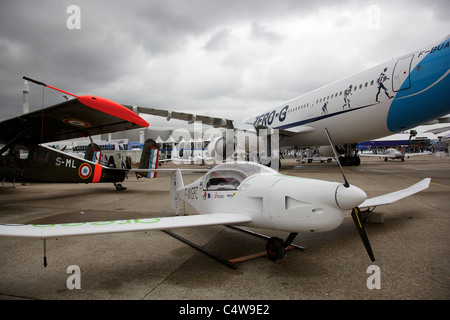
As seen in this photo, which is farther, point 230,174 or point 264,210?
point 230,174

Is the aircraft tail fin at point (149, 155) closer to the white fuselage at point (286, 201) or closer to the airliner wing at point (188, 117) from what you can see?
the airliner wing at point (188, 117)

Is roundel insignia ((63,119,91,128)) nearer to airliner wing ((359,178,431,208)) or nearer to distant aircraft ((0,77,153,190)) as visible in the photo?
distant aircraft ((0,77,153,190))

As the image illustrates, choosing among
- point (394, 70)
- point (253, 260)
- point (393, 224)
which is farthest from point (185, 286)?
point (394, 70)

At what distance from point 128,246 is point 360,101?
12354 mm

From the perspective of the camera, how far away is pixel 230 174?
13.4 ft

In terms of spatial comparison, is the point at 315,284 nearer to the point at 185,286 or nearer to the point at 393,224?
the point at 185,286

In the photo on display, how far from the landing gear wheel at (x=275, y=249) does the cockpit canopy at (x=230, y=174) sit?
3.21 feet

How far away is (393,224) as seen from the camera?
186 inches

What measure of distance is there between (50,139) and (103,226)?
8.84 meters

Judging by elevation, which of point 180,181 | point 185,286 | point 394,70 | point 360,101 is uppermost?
point 394,70

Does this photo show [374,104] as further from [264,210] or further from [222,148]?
[222,148]

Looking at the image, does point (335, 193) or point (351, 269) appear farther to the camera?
point (351, 269)

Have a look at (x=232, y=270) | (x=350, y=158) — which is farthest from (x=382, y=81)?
(x=232, y=270)

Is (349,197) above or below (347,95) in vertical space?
below
